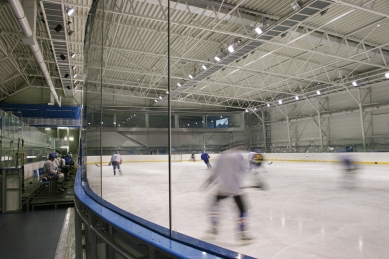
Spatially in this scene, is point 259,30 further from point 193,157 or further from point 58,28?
point 193,157

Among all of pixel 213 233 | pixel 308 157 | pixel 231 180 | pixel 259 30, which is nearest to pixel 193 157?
pixel 308 157

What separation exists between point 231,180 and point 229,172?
0.09m

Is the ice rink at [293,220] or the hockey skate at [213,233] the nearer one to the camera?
the ice rink at [293,220]

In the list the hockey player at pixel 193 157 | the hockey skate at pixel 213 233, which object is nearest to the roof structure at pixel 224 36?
the hockey skate at pixel 213 233

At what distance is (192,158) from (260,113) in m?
11.7

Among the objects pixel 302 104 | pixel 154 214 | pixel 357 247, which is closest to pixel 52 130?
pixel 302 104

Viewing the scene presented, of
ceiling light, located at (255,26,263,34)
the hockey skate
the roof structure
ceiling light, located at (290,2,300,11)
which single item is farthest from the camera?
ceiling light, located at (255,26,263,34)

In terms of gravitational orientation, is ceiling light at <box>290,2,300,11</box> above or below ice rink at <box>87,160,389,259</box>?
above

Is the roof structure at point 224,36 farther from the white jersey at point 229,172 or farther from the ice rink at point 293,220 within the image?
the white jersey at point 229,172

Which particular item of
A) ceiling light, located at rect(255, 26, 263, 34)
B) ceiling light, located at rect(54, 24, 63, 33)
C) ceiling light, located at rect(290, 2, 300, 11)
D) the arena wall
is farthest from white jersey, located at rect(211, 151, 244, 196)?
ceiling light, located at rect(54, 24, 63, 33)

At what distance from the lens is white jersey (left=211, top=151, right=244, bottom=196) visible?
282 cm

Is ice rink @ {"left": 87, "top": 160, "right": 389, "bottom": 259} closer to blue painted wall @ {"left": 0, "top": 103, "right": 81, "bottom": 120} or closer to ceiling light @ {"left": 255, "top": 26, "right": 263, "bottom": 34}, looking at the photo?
ceiling light @ {"left": 255, "top": 26, "right": 263, "bottom": 34}

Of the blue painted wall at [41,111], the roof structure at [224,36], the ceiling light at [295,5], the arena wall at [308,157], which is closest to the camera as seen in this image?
the ceiling light at [295,5]

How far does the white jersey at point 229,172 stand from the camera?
111 inches
